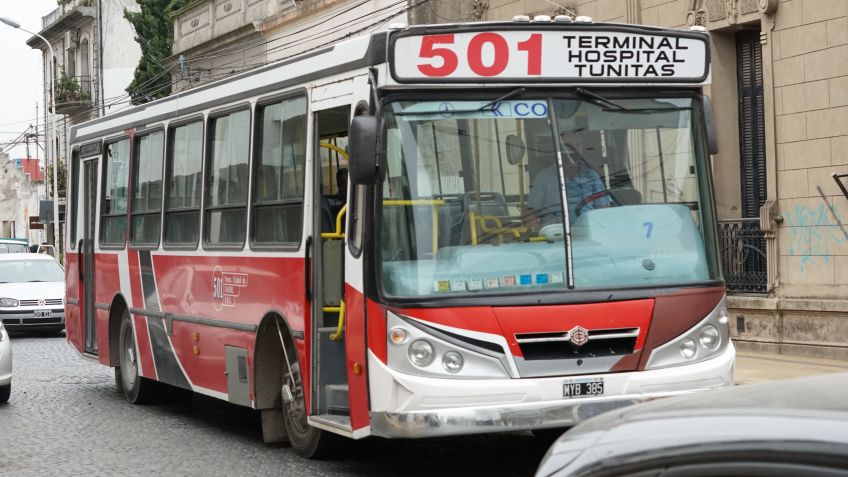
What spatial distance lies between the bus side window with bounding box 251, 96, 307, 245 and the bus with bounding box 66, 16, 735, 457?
0.04 meters

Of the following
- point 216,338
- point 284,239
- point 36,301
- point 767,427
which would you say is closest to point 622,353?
point 284,239

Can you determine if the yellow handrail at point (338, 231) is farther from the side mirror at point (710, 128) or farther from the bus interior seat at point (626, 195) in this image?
the side mirror at point (710, 128)

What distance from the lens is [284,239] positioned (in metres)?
10.1

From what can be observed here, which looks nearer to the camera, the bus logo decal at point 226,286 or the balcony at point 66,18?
the bus logo decal at point 226,286

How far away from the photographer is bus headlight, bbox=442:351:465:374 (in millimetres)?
8266

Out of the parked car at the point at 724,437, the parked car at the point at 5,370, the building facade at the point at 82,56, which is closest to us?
the parked car at the point at 724,437

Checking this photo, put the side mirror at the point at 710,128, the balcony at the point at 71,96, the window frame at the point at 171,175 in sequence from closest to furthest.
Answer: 1. the side mirror at the point at 710,128
2. the window frame at the point at 171,175
3. the balcony at the point at 71,96

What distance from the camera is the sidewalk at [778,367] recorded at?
14.7m

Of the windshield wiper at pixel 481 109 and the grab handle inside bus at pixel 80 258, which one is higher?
the windshield wiper at pixel 481 109

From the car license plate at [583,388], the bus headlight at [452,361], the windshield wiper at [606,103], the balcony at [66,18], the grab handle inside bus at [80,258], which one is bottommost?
the car license plate at [583,388]

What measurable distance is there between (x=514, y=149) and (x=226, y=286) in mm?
3514

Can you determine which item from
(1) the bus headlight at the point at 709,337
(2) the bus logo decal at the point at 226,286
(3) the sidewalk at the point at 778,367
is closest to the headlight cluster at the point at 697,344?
(1) the bus headlight at the point at 709,337

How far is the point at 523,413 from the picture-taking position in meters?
8.22

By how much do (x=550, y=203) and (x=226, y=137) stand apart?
3783mm
